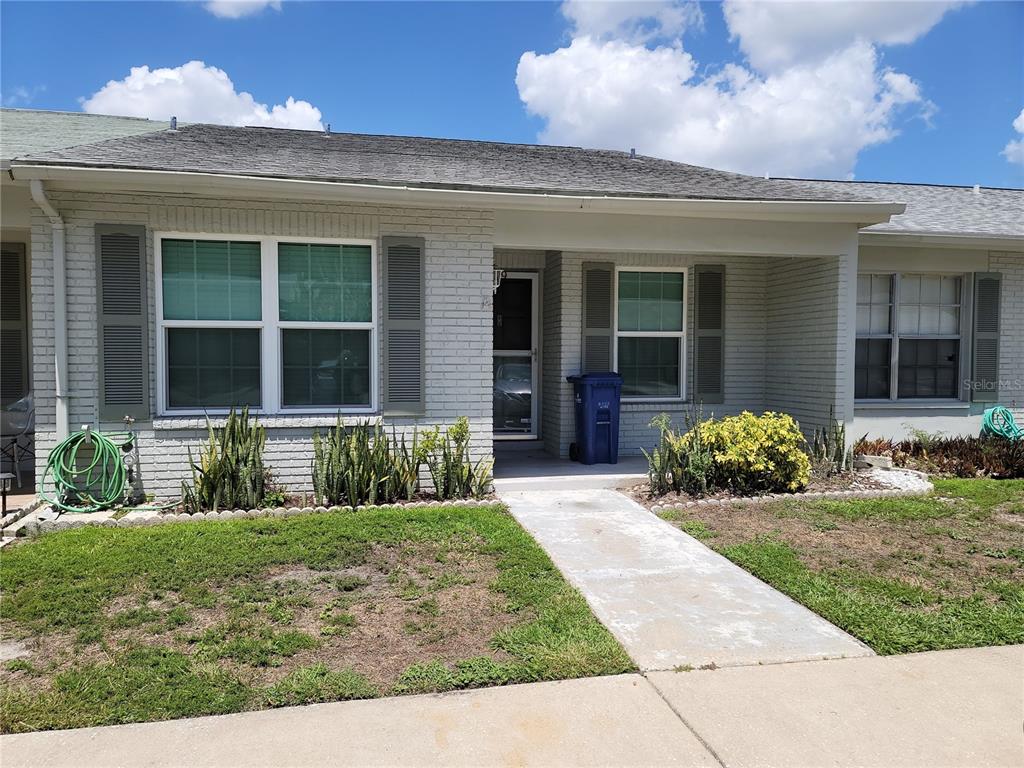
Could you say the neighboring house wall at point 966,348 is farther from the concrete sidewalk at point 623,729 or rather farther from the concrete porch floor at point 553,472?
the concrete sidewalk at point 623,729

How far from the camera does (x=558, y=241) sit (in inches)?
313

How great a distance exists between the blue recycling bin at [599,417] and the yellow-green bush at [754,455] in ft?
5.66

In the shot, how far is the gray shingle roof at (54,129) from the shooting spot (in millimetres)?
7884

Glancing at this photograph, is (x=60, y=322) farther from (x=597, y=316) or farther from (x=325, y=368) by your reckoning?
(x=597, y=316)

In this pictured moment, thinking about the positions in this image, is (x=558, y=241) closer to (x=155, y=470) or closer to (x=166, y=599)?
(x=155, y=470)

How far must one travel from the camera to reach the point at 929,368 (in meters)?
10.1

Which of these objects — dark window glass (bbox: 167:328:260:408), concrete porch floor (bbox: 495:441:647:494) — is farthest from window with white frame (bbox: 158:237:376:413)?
concrete porch floor (bbox: 495:441:647:494)

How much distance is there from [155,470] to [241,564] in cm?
241

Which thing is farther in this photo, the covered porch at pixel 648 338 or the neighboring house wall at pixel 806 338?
the covered porch at pixel 648 338

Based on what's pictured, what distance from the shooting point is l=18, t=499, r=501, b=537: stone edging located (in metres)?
6.07

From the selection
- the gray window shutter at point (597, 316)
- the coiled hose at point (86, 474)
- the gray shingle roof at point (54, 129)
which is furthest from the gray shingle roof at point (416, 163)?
the coiled hose at point (86, 474)

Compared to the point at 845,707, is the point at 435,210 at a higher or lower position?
higher

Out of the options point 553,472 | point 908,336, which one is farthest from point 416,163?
point 908,336

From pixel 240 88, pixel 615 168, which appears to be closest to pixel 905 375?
pixel 615 168
